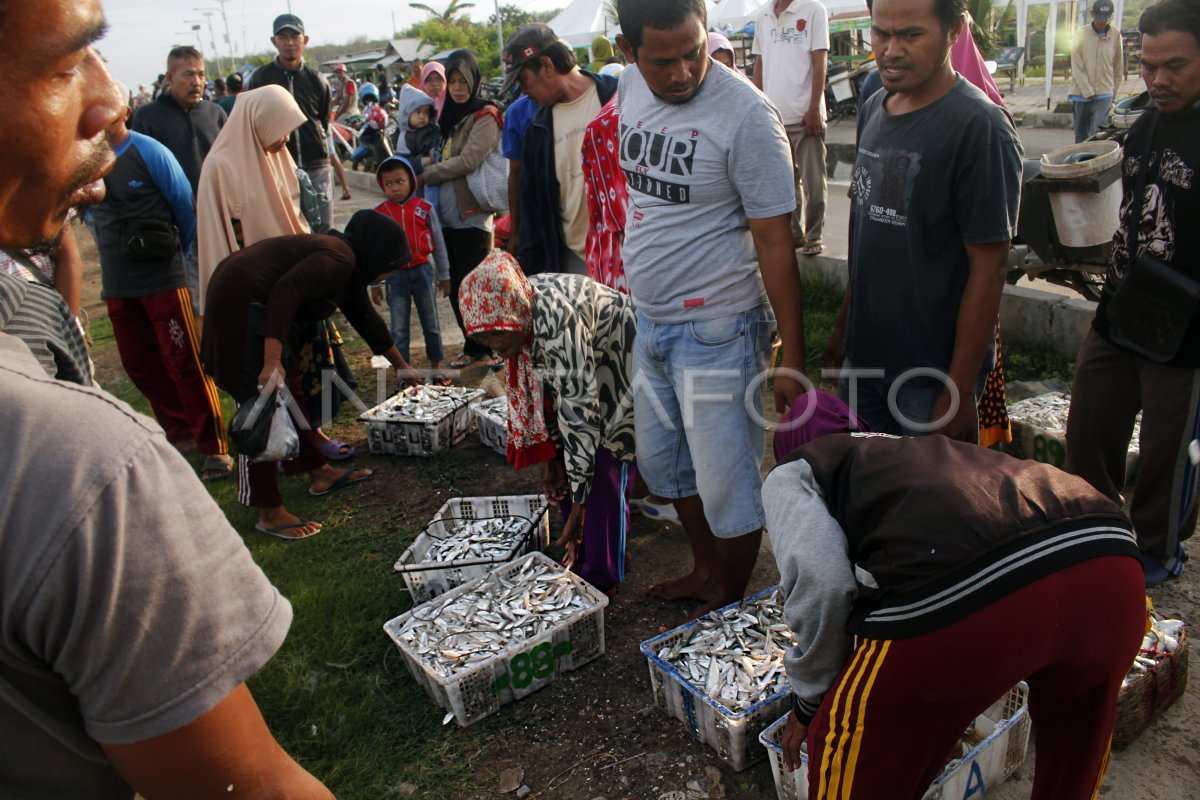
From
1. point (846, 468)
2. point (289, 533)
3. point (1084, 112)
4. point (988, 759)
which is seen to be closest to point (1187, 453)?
point (988, 759)

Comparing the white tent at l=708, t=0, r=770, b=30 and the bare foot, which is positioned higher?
the white tent at l=708, t=0, r=770, b=30

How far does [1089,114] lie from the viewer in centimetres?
1056

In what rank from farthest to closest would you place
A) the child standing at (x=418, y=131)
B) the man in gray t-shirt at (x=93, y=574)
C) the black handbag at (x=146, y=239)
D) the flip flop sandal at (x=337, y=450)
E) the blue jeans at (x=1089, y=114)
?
the blue jeans at (x=1089, y=114)
the child standing at (x=418, y=131)
the flip flop sandal at (x=337, y=450)
the black handbag at (x=146, y=239)
the man in gray t-shirt at (x=93, y=574)

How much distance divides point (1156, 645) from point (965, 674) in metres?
1.67

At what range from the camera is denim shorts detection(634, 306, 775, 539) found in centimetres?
333

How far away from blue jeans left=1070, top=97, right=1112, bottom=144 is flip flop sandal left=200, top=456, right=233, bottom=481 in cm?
995

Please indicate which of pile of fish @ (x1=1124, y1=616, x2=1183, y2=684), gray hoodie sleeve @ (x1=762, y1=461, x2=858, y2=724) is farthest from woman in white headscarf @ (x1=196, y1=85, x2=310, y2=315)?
pile of fish @ (x1=1124, y1=616, x2=1183, y2=684)

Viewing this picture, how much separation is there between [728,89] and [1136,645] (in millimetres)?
2195

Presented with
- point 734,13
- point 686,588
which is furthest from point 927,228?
point 734,13

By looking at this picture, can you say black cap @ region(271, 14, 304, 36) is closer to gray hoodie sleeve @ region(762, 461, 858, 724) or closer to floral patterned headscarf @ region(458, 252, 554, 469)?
floral patterned headscarf @ region(458, 252, 554, 469)

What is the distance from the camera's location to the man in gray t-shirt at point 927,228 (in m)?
2.87

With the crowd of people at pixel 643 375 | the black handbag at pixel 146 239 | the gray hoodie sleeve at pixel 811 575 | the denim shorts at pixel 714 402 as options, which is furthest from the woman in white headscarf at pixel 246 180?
the gray hoodie sleeve at pixel 811 575

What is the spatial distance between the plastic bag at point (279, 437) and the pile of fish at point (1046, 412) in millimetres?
3863

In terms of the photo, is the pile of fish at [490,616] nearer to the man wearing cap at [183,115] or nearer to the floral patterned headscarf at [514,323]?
the floral patterned headscarf at [514,323]
